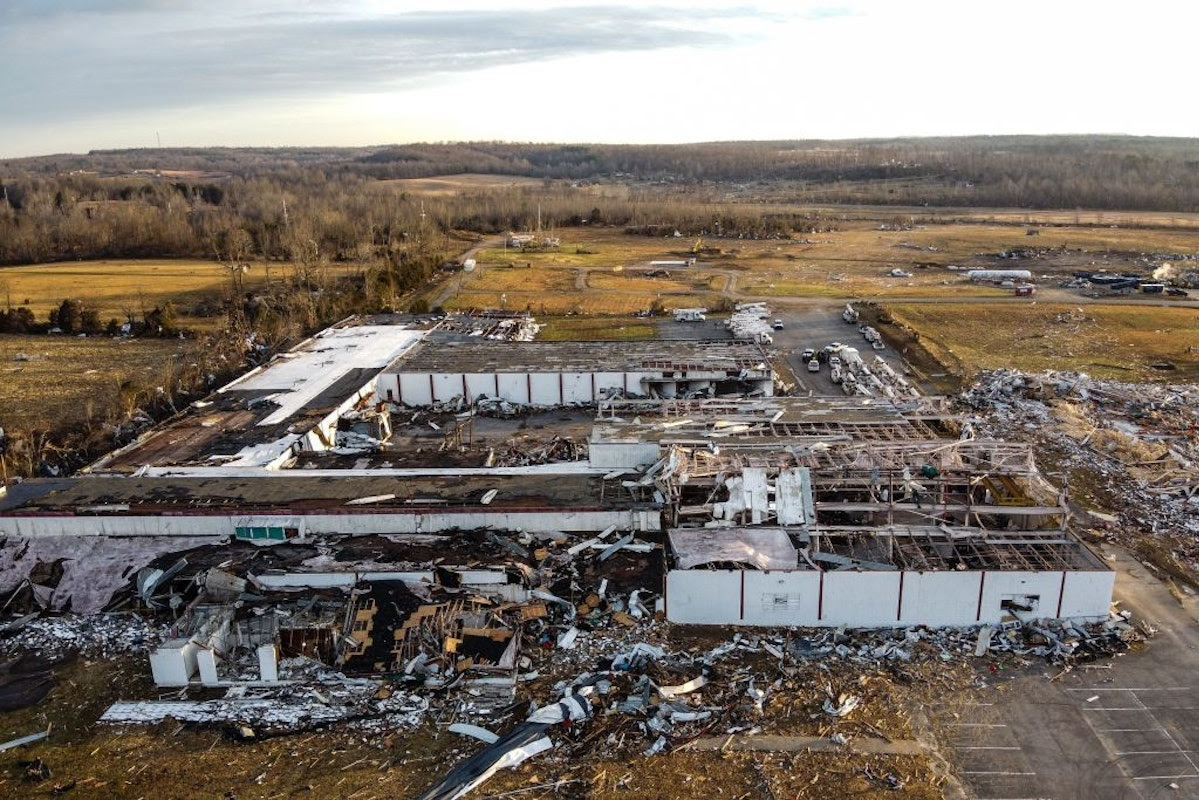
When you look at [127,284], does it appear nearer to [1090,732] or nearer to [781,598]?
[781,598]

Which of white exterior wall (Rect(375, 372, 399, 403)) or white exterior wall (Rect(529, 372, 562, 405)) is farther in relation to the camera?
white exterior wall (Rect(375, 372, 399, 403))

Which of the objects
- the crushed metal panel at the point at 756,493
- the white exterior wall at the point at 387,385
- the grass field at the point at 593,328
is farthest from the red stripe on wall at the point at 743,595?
the grass field at the point at 593,328

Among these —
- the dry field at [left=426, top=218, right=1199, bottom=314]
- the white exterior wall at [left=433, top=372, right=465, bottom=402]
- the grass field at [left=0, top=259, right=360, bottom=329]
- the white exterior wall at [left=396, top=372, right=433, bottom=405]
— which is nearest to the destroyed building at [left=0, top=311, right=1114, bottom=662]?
the white exterior wall at [left=396, top=372, right=433, bottom=405]

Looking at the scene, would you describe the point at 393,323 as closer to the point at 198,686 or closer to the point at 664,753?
the point at 198,686

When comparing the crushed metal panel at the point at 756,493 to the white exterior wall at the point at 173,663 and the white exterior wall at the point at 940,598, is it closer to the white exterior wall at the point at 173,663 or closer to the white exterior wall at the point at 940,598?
the white exterior wall at the point at 940,598

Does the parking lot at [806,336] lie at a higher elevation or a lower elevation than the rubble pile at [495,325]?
lower

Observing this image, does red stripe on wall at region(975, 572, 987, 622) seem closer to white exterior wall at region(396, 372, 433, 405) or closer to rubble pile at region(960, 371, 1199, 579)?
rubble pile at region(960, 371, 1199, 579)

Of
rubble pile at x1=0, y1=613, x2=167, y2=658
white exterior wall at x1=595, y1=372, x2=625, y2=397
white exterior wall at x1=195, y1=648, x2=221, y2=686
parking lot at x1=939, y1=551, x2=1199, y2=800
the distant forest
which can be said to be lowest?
parking lot at x1=939, y1=551, x2=1199, y2=800
